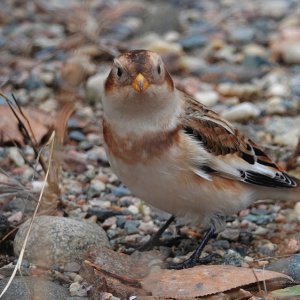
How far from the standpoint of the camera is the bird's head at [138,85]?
153 inches

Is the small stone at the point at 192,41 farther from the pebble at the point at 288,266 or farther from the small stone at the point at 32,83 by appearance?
the pebble at the point at 288,266

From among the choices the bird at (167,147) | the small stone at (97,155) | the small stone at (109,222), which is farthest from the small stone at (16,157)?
the bird at (167,147)

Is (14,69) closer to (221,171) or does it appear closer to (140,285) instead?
(221,171)

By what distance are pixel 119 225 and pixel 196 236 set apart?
1.37 feet

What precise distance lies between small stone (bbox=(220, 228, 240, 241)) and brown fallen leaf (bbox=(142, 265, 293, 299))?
0.74 m

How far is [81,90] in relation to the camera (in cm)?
646

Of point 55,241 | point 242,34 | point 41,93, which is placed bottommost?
point 41,93

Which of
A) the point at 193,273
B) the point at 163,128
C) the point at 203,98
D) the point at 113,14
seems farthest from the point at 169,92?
the point at 113,14

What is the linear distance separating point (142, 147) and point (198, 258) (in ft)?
2.30

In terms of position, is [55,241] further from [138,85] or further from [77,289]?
[138,85]

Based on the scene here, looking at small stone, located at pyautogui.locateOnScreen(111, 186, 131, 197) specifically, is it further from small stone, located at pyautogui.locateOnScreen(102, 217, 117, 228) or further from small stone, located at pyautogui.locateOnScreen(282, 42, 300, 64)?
small stone, located at pyautogui.locateOnScreen(282, 42, 300, 64)

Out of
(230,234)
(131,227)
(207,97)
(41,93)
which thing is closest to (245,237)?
(230,234)

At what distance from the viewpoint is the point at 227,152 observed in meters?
4.32

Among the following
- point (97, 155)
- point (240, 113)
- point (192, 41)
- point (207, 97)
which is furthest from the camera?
point (192, 41)
